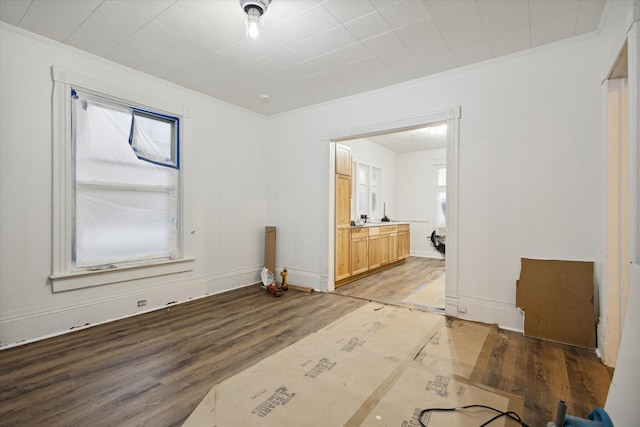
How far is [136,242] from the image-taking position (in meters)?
3.62

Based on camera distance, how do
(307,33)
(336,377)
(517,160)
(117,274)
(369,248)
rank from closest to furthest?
1. (336,377)
2. (307,33)
3. (517,160)
4. (117,274)
5. (369,248)

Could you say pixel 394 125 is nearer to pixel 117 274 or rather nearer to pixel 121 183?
pixel 121 183

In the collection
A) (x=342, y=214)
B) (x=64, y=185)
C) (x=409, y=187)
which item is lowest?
(x=342, y=214)

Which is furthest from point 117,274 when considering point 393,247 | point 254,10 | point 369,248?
point 393,247

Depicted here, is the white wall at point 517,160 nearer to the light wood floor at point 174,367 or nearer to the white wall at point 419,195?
the light wood floor at point 174,367

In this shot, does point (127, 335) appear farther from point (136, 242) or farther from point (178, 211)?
point (178, 211)

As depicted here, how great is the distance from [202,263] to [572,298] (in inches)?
168

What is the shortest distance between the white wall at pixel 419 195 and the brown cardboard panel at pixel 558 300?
4887 millimetres

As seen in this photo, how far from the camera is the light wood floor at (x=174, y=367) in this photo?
6.07 feet

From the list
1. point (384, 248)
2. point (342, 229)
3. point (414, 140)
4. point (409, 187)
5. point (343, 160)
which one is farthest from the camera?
point (409, 187)

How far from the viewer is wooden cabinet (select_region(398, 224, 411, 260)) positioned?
23.3 ft

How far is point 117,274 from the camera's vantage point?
3.41m

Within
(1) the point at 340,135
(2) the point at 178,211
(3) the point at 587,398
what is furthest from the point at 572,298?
(2) the point at 178,211

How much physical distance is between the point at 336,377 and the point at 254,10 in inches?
112
